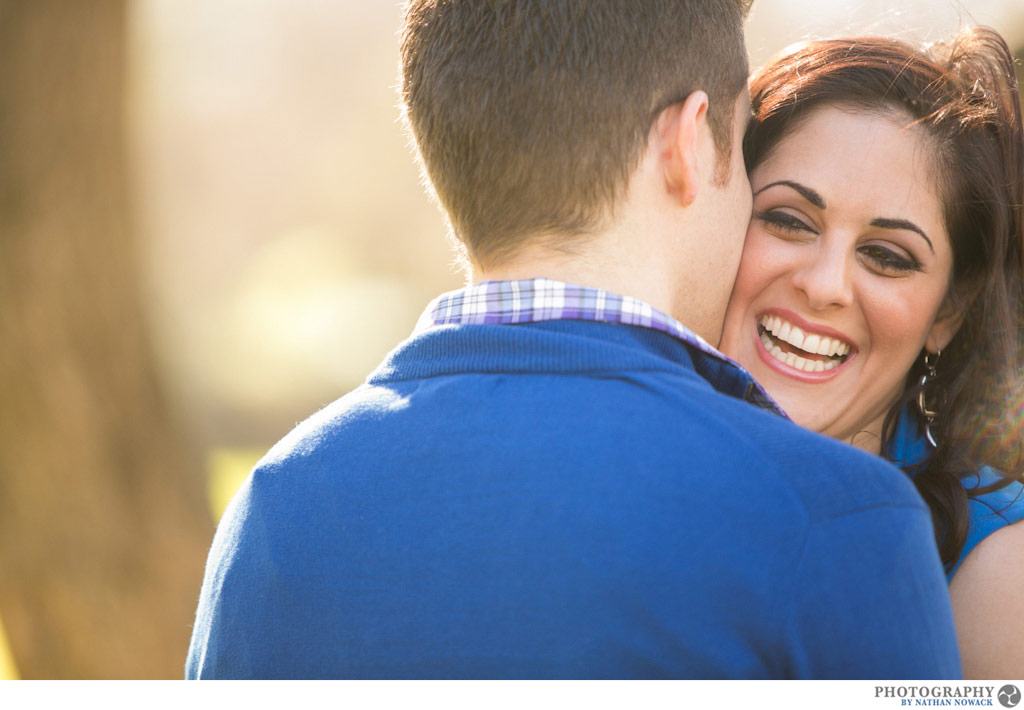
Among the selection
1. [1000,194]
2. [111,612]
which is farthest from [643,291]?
[111,612]

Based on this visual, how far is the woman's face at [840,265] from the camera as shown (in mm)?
2576

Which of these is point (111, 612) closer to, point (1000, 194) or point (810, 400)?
point (810, 400)

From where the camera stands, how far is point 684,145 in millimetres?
1729

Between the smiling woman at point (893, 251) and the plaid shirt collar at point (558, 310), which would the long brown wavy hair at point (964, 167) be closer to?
the smiling woman at point (893, 251)

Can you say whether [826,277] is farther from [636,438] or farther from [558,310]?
[636,438]

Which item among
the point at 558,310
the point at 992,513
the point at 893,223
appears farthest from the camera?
the point at 893,223

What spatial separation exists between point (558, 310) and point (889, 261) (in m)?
1.41

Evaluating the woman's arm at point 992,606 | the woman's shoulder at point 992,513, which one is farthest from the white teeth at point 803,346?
the woman's arm at point 992,606

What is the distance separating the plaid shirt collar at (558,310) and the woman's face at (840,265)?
1.02m

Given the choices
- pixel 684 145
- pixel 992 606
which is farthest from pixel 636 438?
pixel 992 606

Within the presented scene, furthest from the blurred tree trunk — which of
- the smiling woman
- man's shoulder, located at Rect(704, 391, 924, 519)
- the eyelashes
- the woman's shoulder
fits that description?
man's shoulder, located at Rect(704, 391, 924, 519)

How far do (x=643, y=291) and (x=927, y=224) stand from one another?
1.26m

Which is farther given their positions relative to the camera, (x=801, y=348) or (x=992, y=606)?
(x=801, y=348)
